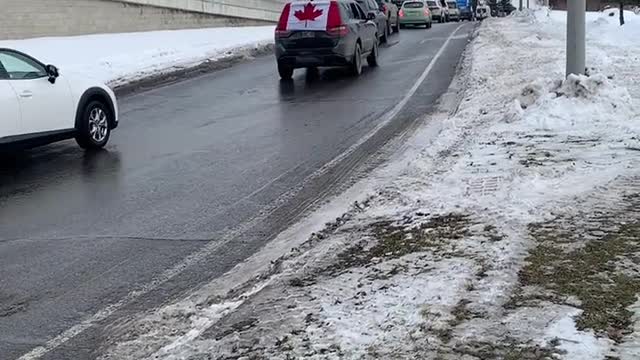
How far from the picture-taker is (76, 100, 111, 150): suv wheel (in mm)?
10555

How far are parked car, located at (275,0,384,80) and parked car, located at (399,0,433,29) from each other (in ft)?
76.5

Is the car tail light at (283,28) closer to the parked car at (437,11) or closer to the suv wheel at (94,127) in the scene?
the suv wheel at (94,127)

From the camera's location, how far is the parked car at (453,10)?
61888mm

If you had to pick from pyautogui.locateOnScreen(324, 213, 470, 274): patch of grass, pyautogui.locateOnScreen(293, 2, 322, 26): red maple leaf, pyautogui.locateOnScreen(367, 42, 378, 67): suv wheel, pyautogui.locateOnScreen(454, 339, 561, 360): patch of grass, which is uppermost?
pyautogui.locateOnScreen(293, 2, 322, 26): red maple leaf

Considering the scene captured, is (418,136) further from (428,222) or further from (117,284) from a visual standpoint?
(117,284)

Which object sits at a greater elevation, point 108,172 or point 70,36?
point 70,36

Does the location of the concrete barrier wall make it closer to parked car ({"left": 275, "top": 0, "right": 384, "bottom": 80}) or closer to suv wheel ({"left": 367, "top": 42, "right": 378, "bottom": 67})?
suv wheel ({"left": 367, "top": 42, "right": 378, "bottom": 67})

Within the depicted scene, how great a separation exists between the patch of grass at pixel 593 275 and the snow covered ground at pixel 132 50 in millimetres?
13653

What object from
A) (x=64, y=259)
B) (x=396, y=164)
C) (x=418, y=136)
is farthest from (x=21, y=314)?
(x=418, y=136)

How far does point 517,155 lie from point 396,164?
134cm

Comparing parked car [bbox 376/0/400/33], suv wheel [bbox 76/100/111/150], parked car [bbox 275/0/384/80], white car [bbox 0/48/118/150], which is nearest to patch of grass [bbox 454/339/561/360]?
white car [bbox 0/48/118/150]

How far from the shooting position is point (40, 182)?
8.87m

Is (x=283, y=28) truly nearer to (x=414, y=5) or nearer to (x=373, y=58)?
(x=373, y=58)

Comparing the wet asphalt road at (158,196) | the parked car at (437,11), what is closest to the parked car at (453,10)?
the parked car at (437,11)
